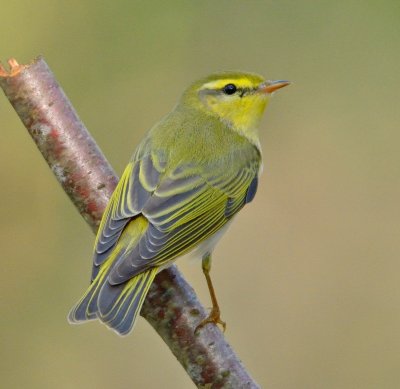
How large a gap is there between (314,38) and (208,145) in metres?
4.59

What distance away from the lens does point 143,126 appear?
28.0 feet

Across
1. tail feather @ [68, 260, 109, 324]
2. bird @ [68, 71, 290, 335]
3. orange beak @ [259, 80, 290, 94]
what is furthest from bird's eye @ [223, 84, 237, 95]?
tail feather @ [68, 260, 109, 324]

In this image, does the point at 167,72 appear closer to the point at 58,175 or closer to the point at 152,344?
the point at 152,344

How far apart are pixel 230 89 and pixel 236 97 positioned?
0.06m

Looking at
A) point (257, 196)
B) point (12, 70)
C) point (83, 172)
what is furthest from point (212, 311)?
point (257, 196)

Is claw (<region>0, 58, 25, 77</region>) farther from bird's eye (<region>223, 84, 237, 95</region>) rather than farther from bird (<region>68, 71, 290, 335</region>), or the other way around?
bird's eye (<region>223, 84, 237, 95</region>)

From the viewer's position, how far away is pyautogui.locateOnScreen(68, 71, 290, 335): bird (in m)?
4.44

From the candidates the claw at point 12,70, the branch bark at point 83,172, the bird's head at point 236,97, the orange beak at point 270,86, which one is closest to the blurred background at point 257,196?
the bird's head at point 236,97

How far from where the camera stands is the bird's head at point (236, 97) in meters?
5.63

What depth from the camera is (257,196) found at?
8242 mm

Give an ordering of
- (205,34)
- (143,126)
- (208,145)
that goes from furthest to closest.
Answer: (205,34), (143,126), (208,145)

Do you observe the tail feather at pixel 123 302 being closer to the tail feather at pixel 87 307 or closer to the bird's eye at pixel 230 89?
the tail feather at pixel 87 307

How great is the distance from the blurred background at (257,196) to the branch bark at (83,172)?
106 inches

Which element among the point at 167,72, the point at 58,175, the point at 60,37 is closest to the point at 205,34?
the point at 167,72
